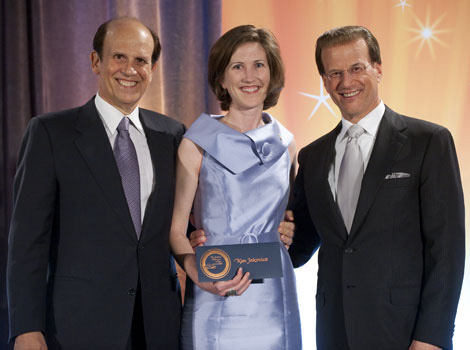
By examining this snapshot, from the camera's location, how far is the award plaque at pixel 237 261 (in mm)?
1956

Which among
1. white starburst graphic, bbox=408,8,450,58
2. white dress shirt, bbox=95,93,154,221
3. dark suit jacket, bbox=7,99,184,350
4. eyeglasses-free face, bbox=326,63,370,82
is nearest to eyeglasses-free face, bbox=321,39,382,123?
eyeglasses-free face, bbox=326,63,370,82

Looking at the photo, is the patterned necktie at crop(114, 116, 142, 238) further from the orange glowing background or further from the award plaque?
the orange glowing background

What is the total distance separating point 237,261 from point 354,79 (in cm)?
93

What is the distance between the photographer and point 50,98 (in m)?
2.97

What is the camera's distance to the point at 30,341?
1.94 metres

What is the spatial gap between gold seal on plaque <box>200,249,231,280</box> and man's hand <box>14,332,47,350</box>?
638mm

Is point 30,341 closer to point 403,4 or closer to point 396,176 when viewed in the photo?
point 396,176

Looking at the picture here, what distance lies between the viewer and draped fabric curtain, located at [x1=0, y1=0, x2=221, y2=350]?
286 cm

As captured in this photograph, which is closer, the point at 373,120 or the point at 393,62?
the point at 373,120

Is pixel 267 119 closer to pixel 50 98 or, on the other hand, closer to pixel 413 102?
pixel 50 98

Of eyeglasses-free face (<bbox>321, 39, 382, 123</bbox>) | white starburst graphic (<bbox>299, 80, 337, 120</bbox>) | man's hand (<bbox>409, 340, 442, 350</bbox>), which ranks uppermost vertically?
white starburst graphic (<bbox>299, 80, 337, 120</bbox>)

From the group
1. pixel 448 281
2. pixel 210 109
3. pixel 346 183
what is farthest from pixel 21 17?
pixel 448 281

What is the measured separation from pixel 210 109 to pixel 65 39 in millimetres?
889

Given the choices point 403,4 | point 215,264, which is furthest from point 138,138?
point 403,4
